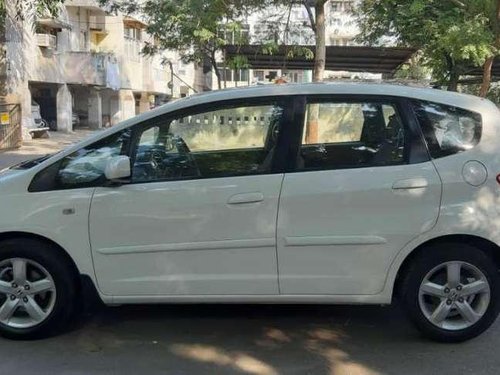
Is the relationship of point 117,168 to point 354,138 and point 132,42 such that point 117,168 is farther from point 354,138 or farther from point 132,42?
point 132,42

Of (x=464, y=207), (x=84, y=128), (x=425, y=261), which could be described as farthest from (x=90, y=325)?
(x=84, y=128)

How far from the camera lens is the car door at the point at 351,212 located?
4.32 meters

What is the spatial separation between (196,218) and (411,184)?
1393mm

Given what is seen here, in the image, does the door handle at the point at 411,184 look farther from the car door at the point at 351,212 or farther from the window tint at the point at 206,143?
the window tint at the point at 206,143

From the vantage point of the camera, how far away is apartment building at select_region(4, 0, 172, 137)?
28219 millimetres

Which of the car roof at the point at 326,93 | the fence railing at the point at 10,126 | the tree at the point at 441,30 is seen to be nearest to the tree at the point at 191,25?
the tree at the point at 441,30

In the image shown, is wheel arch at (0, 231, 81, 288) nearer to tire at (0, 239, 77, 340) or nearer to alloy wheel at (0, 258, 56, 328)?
tire at (0, 239, 77, 340)

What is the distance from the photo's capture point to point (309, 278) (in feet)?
14.4

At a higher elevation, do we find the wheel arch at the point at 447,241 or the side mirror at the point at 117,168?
the side mirror at the point at 117,168

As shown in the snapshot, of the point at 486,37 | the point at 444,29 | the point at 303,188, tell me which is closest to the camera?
the point at 303,188

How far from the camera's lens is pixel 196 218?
4.35m

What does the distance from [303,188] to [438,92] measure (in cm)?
119

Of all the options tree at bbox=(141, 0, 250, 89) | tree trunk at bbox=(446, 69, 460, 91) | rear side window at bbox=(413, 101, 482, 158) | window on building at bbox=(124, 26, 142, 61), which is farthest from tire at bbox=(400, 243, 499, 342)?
window on building at bbox=(124, 26, 142, 61)

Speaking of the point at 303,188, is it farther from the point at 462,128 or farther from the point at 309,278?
the point at 462,128
